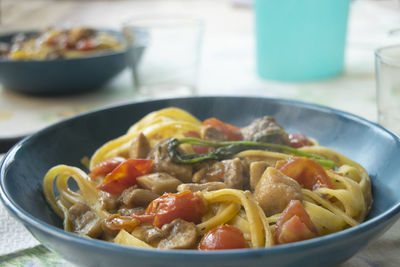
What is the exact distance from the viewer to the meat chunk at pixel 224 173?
2.25 m

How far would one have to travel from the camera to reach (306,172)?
2.30 metres

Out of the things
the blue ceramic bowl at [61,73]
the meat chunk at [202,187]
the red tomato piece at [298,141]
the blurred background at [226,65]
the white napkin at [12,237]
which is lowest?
the blurred background at [226,65]

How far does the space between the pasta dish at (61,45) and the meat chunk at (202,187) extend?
2.78 meters

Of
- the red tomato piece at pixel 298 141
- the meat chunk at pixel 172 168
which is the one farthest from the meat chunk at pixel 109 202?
the red tomato piece at pixel 298 141

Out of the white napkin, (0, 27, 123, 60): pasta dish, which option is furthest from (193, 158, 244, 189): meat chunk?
(0, 27, 123, 60): pasta dish

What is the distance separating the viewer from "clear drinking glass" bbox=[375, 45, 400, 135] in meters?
2.82

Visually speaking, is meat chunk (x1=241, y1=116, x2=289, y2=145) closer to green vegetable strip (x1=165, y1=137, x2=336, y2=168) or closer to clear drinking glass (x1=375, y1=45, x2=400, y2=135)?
green vegetable strip (x1=165, y1=137, x2=336, y2=168)

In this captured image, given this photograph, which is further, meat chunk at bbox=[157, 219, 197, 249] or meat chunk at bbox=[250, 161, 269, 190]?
meat chunk at bbox=[250, 161, 269, 190]

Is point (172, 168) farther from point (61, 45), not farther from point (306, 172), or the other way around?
point (61, 45)

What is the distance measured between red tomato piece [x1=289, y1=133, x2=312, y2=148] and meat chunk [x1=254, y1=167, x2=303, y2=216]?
599mm

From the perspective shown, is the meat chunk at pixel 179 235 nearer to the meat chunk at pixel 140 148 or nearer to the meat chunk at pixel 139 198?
the meat chunk at pixel 139 198

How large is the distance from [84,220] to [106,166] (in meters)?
0.35

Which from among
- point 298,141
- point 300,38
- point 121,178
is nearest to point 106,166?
point 121,178

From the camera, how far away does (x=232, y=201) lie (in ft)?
6.96
